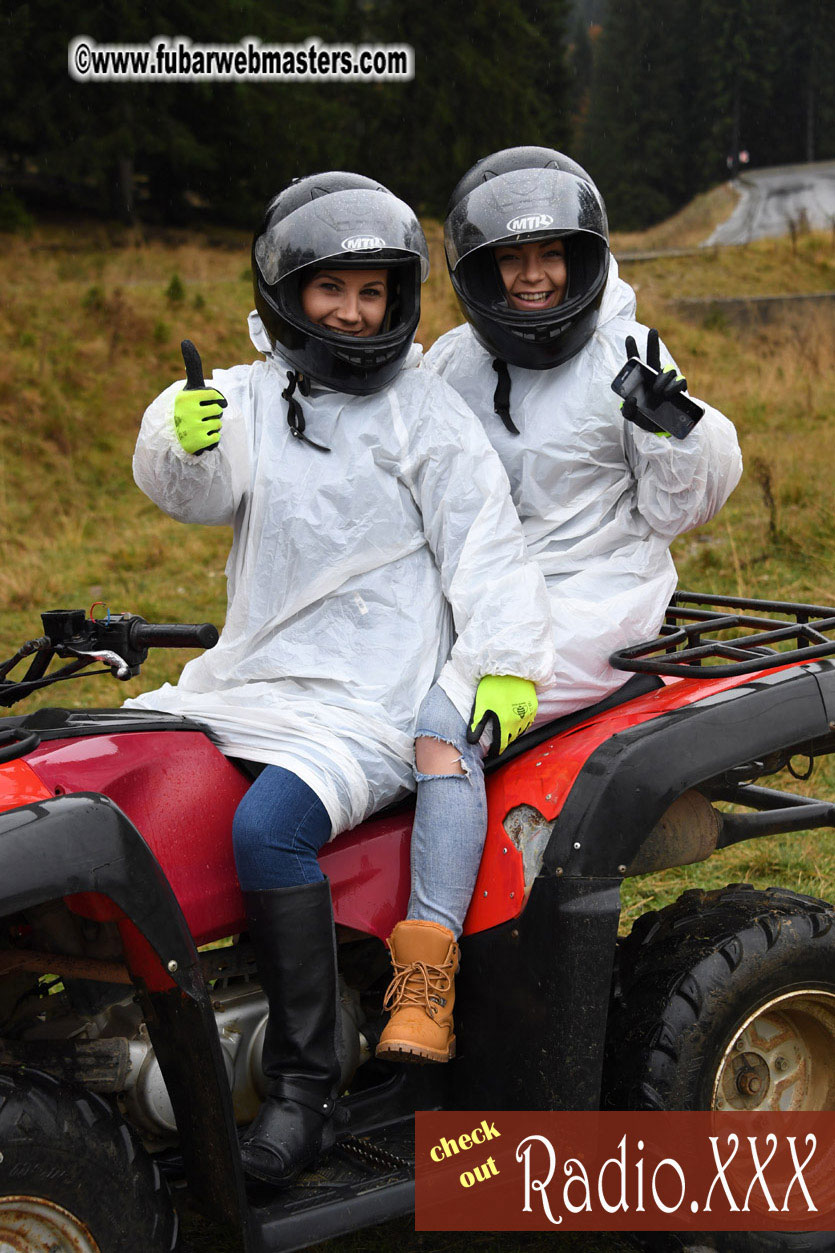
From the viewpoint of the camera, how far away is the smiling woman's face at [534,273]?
3.29 m

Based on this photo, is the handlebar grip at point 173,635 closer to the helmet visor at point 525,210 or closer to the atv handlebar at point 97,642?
the atv handlebar at point 97,642

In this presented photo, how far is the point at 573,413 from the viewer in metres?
3.29

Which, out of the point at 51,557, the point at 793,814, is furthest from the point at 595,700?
the point at 51,557

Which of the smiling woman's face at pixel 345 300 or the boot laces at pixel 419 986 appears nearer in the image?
the boot laces at pixel 419 986

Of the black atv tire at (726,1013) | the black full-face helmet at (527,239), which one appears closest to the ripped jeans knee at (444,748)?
the black atv tire at (726,1013)

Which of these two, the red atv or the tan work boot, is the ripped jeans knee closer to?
the red atv

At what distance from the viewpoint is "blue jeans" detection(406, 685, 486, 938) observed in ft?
9.07

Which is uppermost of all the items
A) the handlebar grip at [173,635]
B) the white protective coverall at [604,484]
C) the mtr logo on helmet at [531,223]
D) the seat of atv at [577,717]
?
the mtr logo on helmet at [531,223]

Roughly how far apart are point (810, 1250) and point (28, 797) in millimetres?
1951

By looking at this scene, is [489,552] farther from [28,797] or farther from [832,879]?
[832,879]

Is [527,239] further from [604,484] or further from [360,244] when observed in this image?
[604,484]

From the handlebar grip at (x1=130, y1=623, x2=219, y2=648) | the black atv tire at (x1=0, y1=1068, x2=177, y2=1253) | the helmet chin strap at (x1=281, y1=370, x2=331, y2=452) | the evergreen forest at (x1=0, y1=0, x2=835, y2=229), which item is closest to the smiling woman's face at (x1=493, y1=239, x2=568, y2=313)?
the helmet chin strap at (x1=281, y1=370, x2=331, y2=452)

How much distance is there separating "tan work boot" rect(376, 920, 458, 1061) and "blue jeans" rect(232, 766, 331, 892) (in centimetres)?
25

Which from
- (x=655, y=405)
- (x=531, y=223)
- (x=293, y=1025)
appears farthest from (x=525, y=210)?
(x=293, y=1025)
